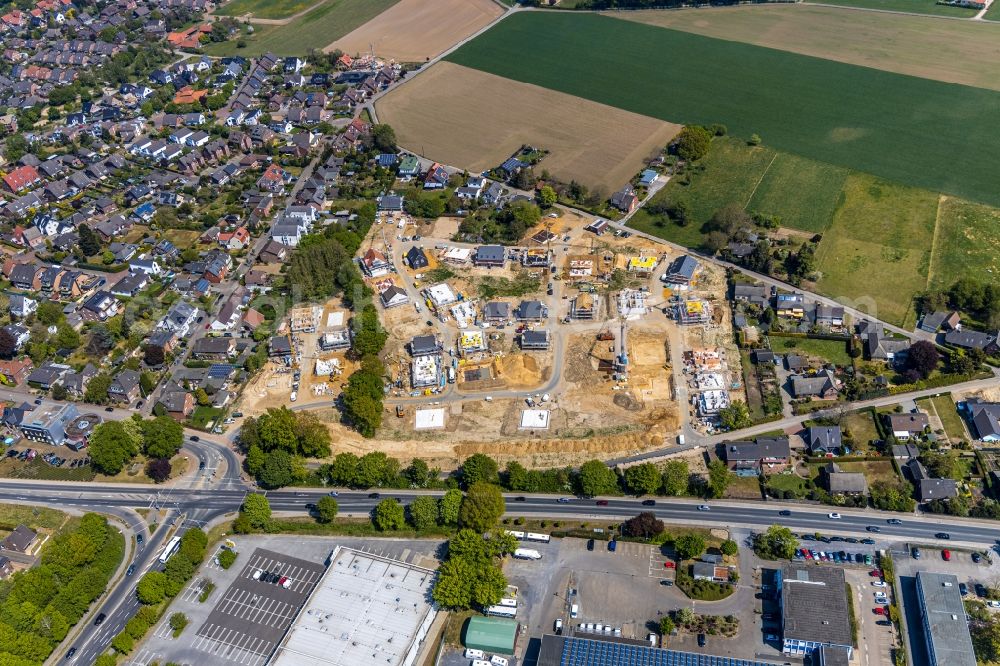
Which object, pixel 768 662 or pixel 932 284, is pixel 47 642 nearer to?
pixel 768 662

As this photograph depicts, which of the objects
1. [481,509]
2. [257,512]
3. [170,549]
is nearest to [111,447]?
[170,549]

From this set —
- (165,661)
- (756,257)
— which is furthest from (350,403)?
(756,257)

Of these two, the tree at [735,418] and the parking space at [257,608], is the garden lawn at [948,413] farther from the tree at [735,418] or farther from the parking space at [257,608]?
the parking space at [257,608]

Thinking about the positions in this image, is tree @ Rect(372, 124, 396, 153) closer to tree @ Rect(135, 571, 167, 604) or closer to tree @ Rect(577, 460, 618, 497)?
tree @ Rect(577, 460, 618, 497)

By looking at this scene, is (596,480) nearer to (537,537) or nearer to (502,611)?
(537,537)

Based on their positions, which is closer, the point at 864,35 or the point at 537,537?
the point at 537,537

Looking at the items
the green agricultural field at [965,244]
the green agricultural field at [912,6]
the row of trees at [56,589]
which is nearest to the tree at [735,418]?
the green agricultural field at [965,244]
